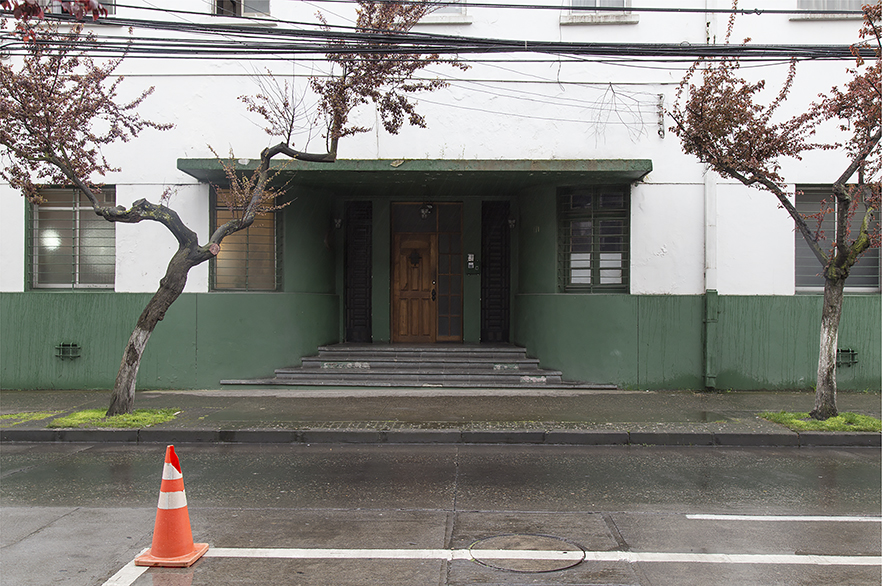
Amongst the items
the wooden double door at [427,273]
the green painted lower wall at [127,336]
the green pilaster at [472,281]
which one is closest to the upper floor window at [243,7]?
the wooden double door at [427,273]

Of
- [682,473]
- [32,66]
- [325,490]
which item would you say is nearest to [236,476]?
[325,490]

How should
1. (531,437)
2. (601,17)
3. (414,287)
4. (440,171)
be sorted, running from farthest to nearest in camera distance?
(414,287), (601,17), (440,171), (531,437)

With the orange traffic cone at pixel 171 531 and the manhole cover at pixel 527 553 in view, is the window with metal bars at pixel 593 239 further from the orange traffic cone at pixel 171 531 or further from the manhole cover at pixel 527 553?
the orange traffic cone at pixel 171 531

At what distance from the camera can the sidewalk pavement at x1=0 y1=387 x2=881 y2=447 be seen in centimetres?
873

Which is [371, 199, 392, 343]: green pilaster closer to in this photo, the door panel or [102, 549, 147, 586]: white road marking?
the door panel

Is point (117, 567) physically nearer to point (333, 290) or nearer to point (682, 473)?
point (682, 473)

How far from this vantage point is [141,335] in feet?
31.8

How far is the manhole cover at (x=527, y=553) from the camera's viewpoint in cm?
458

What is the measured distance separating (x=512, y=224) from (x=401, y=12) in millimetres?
5845

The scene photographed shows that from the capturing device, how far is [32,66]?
9.27 metres

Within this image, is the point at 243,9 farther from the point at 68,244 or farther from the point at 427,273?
the point at 427,273

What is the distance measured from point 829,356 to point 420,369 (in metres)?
6.62

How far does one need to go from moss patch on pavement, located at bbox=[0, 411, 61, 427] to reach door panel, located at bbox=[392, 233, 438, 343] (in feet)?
22.4

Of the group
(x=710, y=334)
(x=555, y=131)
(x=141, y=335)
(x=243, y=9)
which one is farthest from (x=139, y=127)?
(x=710, y=334)
